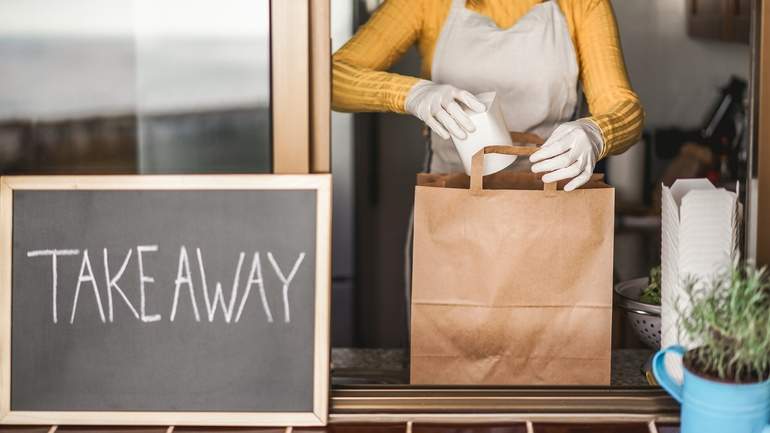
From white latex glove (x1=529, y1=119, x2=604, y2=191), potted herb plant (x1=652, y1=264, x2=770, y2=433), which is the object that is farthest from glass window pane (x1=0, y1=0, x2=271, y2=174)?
potted herb plant (x1=652, y1=264, x2=770, y2=433)

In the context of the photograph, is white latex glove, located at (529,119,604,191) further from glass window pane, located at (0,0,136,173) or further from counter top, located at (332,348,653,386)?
glass window pane, located at (0,0,136,173)

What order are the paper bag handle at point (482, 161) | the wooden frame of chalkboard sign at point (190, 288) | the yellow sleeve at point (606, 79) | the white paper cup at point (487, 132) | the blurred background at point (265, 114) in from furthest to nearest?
the blurred background at point (265, 114)
the yellow sleeve at point (606, 79)
the white paper cup at point (487, 132)
the paper bag handle at point (482, 161)
the wooden frame of chalkboard sign at point (190, 288)

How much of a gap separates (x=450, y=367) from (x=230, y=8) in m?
0.65

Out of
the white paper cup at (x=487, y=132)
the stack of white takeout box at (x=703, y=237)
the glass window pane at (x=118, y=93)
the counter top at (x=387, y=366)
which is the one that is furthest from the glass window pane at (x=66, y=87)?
the stack of white takeout box at (x=703, y=237)

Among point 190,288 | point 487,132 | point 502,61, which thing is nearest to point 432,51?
point 502,61

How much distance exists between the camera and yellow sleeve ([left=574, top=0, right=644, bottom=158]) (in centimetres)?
130

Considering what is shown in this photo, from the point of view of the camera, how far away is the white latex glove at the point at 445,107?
3.92 feet

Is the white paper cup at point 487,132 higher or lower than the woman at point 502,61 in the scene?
lower

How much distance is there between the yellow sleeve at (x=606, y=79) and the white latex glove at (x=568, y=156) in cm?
10

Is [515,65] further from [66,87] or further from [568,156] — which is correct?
[66,87]

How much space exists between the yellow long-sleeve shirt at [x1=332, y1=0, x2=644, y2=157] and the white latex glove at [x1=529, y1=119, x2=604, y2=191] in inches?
3.8

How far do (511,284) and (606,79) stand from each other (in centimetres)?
49

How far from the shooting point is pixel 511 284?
1.10 m

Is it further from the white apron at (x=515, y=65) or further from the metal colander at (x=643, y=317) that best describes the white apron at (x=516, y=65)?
the metal colander at (x=643, y=317)
